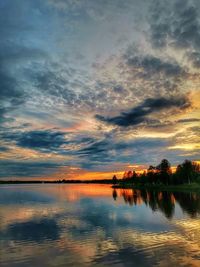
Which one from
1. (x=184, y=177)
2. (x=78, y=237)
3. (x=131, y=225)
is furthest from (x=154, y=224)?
(x=184, y=177)

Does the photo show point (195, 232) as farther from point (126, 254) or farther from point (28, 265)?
point (28, 265)

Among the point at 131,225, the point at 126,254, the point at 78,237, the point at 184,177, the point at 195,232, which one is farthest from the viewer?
the point at 184,177

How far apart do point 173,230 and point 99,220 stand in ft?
48.0

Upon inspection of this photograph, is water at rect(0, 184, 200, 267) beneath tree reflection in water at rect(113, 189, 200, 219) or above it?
beneath

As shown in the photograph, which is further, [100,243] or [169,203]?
[169,203]

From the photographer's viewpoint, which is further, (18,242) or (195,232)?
(195,232)

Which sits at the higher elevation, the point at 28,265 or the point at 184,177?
the point at 184,177

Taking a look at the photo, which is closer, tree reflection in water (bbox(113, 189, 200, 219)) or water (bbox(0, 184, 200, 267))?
water (bbox(0, 184, 200, 267))

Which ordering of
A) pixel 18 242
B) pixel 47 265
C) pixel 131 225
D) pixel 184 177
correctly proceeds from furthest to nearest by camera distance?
pixel 184 177 → pixel 131 225 → pixel 18 242 → pixel 47 265

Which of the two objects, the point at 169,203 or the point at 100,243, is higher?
the point at 169,203

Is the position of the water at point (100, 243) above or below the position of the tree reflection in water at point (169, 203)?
below

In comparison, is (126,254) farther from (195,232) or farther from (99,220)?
(99,220)

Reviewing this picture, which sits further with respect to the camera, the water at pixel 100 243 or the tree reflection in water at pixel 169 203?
the tree reflection in water at pixel 169 203

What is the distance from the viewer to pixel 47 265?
26.2 metres
